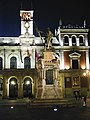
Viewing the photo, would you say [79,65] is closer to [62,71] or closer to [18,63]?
[62,71]

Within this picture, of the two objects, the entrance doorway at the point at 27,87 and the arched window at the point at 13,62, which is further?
the entrance doorway at the point at 27,87

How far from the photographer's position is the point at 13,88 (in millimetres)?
68812

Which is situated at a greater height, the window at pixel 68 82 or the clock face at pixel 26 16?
the clock face at pixel 26 16

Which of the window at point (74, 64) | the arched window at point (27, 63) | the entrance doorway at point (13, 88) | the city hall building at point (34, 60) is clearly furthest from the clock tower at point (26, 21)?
the window at point (74, 64)

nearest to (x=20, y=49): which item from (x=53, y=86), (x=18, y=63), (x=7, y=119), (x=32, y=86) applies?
(x=18, y=63)

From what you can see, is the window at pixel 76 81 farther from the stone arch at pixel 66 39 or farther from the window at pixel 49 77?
the window at pixel 49 77

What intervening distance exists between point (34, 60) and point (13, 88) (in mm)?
7455

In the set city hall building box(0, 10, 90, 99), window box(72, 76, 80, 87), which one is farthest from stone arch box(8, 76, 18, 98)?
window box(72, 76, 80, 87)

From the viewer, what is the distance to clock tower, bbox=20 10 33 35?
7019 cm

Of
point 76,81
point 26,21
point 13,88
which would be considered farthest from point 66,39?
point 13,88

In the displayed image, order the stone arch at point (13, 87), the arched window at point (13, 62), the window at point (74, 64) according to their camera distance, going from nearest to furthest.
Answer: the stone arch at point (13, 87) → the arched window at point (13, 62) → the window at point (74, 64)

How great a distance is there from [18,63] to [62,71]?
9.47 meters

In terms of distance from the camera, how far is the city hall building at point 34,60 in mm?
67875

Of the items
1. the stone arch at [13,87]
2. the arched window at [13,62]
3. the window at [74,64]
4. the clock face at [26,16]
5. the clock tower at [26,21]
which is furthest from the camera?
the clock face at [26,16]
